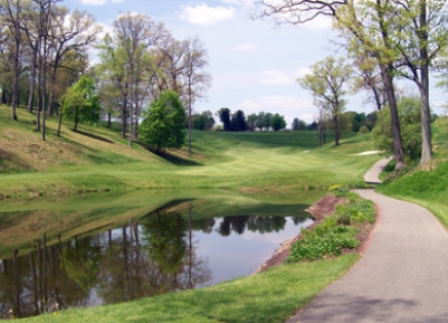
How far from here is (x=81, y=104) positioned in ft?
179

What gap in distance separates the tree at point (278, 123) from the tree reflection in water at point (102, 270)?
5070 inches

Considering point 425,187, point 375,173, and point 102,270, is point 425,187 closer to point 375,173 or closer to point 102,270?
point 102,270

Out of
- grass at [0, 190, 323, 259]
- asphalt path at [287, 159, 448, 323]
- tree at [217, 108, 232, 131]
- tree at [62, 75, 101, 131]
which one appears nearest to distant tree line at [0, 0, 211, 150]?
tree at [62, 75, 101, 131]

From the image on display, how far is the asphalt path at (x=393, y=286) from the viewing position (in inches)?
256

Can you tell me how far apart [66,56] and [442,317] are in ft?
230

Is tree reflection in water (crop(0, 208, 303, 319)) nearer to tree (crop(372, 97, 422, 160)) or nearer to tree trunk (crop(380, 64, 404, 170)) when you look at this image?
tree trunk (crop(380, 64, 404, 170))

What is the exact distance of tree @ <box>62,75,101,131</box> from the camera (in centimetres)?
5422

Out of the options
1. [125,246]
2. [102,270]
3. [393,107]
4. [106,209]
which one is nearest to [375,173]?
[393,107]

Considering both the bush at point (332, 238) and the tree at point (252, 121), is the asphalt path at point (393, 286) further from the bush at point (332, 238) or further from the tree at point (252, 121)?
the tree at point (252, 121)

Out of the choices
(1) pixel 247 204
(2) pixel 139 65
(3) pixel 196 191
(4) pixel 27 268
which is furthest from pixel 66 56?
(4) pixel 27 268

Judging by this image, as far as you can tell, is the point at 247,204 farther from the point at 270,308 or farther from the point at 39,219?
the point at 270,308

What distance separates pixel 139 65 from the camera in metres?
58.2

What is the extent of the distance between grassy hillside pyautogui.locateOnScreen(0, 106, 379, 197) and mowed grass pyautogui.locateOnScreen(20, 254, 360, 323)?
76.1 feet

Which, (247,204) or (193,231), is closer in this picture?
(193,231)
